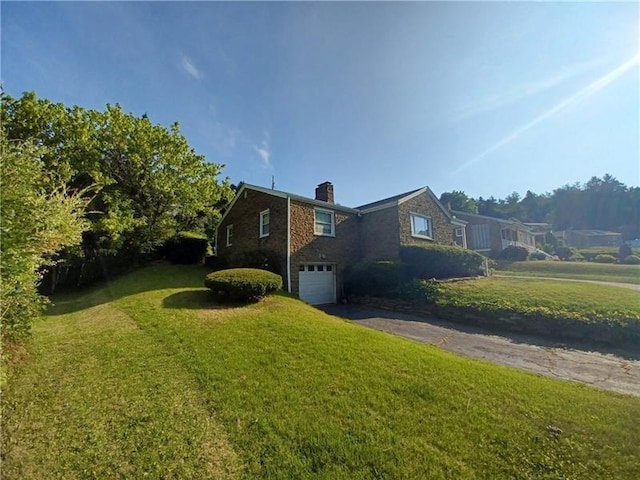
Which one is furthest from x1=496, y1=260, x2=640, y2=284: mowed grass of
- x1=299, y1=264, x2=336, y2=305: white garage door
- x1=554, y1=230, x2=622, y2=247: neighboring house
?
x1=554, y1=230, x2=622, y2=247: neighboring house

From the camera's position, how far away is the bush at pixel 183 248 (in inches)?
850

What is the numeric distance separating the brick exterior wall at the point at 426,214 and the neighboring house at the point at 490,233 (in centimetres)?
1245

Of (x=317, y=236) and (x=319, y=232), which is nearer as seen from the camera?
(x=317, y=236)

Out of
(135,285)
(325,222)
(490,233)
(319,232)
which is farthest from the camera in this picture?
(490,233)

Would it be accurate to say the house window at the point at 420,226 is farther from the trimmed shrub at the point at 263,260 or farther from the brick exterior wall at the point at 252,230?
the trimmed shrub at the point at 263,260

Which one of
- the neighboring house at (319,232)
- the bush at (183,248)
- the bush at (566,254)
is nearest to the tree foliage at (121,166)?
the bush at (183,248)

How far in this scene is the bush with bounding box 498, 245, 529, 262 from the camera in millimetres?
27297

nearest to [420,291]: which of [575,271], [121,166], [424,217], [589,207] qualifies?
[424,217]

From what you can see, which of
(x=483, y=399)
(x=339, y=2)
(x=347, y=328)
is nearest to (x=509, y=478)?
(x=483, y=399)

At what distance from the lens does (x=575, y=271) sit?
2164cm

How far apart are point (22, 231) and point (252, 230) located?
1324 cm

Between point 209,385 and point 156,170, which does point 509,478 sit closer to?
point 209,385

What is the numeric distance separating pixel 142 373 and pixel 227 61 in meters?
10.3

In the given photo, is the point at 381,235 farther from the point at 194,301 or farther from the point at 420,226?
the point at 194,301
